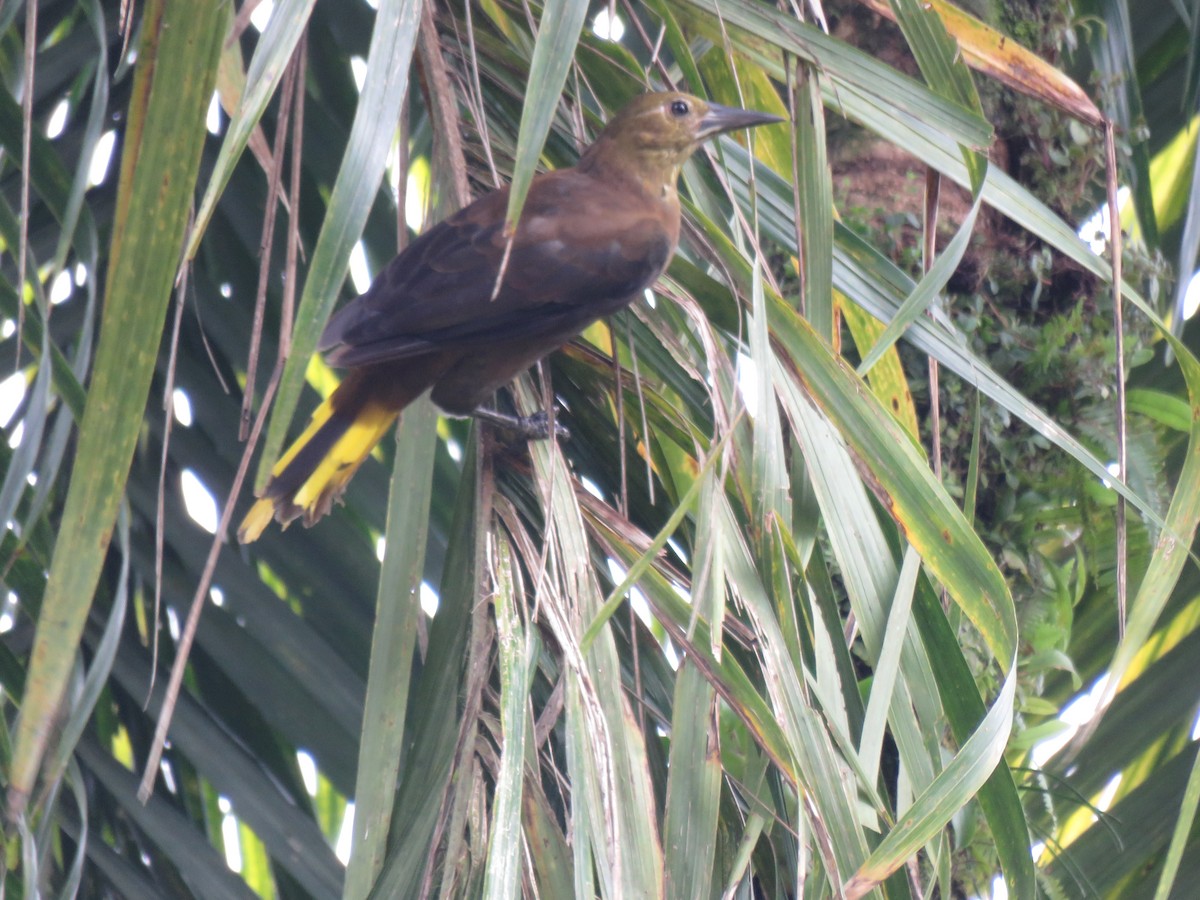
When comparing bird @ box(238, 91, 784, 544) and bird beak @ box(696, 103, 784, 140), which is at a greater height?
bird beak @ box(696, 103, 784, 140)

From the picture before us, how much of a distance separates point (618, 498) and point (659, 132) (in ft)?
2.27

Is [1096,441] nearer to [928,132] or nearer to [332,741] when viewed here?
[928,132]

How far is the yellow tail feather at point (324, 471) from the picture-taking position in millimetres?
1646

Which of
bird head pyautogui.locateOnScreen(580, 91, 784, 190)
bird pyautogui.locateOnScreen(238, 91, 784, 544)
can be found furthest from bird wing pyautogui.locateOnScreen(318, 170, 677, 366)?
bird head pyautogui.locateOnScreen(580, 91, 784, 190)

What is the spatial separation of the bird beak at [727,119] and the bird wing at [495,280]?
15cm

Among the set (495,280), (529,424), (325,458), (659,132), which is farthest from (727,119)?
(325,458)

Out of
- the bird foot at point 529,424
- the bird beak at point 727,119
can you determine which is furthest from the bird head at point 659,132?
the bird foot at point 529,424

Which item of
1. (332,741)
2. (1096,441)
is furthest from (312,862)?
(1096,441)

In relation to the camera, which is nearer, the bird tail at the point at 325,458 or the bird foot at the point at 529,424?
the bird foot at the point at 529,424

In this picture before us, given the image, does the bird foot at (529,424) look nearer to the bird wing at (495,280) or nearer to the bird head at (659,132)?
the bird wing at (495,280)

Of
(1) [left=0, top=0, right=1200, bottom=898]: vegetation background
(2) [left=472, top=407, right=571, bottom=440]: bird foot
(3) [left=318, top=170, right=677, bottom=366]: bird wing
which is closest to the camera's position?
(1) [left=0, top=0, right=1200, bottom=898]: vegetation background

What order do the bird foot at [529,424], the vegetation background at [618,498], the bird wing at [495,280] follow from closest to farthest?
1. the vegetation background at [618,498]
2. the bird foot at [529,424]
3. the bird wing at [495,280]

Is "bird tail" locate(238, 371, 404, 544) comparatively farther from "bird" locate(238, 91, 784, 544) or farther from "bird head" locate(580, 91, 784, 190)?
"bird head" locate(580, 91, 784, 190)

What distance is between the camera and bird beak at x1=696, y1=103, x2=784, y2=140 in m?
1.69
